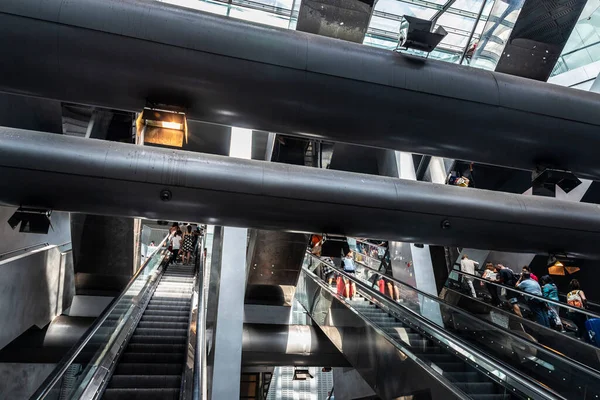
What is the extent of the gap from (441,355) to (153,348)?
463 cm

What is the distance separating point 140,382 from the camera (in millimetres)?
5266

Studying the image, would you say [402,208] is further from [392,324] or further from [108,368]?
[108,368]

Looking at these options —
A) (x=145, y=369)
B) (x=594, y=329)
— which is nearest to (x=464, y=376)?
(x=594, y=329)

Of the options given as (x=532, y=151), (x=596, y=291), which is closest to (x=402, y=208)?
(x=532, y=151)

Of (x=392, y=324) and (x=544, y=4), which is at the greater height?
(x=544, y=4)

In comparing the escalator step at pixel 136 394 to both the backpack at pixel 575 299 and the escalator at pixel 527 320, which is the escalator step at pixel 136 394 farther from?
the backpack at pixel 575 299

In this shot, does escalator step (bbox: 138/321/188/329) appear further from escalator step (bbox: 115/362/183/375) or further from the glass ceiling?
the glass ceiling

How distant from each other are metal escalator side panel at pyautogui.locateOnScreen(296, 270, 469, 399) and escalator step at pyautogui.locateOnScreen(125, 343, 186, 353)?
3.35m

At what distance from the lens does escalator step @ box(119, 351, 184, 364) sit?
240 inches

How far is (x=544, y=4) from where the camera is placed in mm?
4250

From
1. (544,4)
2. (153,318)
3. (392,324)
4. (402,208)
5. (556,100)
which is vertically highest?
(544,4)

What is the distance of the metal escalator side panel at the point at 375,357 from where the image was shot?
5.09 metres

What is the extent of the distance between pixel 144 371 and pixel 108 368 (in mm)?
551

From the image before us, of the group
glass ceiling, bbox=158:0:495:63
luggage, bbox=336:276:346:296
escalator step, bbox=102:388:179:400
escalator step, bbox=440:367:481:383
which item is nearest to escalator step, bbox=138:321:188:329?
escalator step, bbox=102:388:179:400
